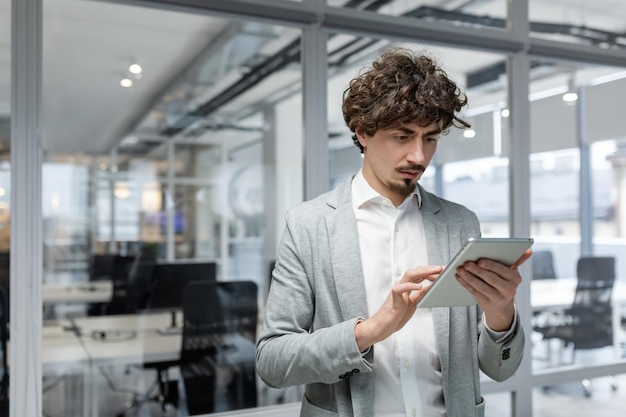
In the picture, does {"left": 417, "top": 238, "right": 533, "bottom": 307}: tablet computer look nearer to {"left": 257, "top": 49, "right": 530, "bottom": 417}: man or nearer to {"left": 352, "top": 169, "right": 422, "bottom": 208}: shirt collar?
{"left": 257, "top": 49, "right": 530, "bottom": 417}: man

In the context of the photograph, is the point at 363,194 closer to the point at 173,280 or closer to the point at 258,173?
the point at 173,280

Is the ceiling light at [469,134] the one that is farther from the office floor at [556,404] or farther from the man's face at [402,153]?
the man's face at [402,153]

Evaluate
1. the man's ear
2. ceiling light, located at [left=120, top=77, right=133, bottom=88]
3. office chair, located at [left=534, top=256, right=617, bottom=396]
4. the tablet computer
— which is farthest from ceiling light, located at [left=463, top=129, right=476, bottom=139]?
ceiling light, located at [left=120, top=77, right=133, bottom=88]

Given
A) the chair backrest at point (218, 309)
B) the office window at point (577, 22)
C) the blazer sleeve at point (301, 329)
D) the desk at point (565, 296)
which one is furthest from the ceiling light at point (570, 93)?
the blazer sleeve at point (301, 329)

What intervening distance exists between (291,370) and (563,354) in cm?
227

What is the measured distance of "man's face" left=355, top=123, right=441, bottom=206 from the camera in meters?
1.18

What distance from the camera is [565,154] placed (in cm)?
308

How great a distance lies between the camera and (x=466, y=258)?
38.4 inches

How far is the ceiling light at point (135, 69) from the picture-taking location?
18.9 feet

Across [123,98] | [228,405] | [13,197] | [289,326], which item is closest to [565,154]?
[228,405]

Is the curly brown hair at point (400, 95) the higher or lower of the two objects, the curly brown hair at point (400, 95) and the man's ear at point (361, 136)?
the higher

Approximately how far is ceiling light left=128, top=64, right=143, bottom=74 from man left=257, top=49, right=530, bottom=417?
16.3ft

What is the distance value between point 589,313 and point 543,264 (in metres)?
0.38

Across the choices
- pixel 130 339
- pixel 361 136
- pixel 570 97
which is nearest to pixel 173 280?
pixel 130 339
